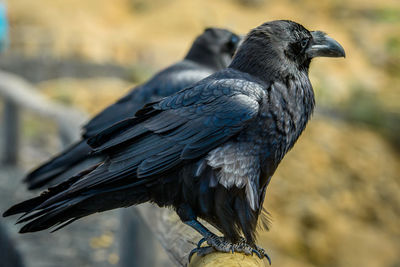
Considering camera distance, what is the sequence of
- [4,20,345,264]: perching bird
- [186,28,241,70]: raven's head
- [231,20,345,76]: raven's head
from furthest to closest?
[186,28,241,70]: raven's head, [231,20,345,76]: raven's head, [4,20,345,264]: perching bird

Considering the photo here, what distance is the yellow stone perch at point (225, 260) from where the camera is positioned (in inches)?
90.9

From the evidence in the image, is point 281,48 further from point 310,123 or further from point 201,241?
point 310,123

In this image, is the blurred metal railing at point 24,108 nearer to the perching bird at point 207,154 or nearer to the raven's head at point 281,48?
the perching bird at point 207,154

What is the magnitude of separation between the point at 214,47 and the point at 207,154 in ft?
6.64

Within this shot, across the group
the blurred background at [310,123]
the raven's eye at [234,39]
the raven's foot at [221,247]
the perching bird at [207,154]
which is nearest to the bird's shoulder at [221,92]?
the perching bird at [207,154]

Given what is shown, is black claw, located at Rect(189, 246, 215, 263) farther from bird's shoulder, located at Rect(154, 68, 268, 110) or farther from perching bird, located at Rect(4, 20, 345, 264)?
bird's shoulder, located at Rect(154, 68, 268, 110)

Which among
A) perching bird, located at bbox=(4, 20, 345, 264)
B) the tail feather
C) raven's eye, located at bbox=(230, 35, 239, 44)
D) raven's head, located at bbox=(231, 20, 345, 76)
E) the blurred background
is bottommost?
the blurred background

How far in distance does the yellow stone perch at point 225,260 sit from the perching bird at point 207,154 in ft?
0.21

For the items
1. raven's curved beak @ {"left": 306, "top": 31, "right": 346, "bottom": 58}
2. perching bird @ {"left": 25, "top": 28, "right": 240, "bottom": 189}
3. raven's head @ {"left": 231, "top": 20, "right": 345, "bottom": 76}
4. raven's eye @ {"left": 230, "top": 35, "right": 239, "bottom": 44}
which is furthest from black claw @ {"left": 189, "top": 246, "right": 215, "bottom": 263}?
raven's eye @ {"left": 230, "top": 35, "right": 239, "bottom": 44}

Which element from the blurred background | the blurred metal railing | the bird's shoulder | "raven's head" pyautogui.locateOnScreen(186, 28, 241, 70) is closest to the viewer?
the bird's shoulder

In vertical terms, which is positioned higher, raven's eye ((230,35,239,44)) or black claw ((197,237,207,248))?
raven's eye ((230,35,239,44))

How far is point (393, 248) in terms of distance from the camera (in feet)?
37.2

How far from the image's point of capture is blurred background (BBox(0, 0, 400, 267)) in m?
7.61

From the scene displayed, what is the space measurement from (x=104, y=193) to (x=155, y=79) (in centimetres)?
156
